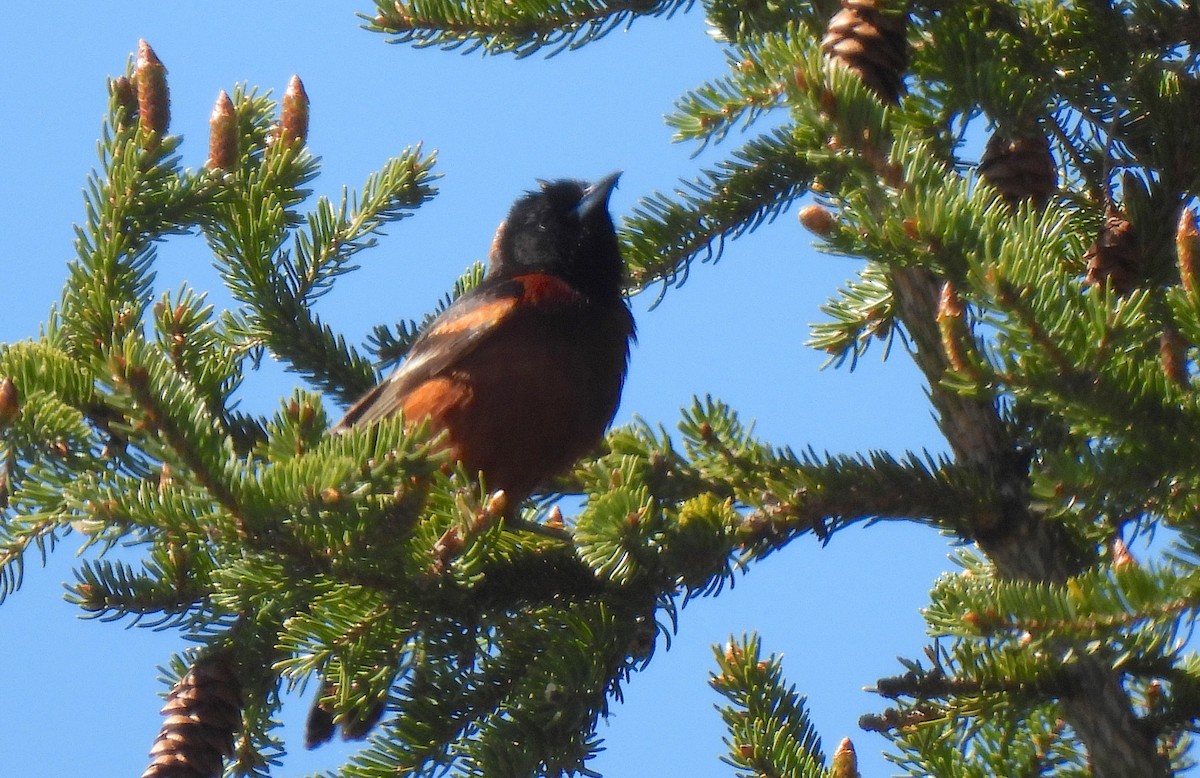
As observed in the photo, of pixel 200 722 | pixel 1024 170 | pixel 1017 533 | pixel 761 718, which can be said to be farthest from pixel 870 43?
pixel 200 722

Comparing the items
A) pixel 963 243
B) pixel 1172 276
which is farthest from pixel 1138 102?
pixel 963 243

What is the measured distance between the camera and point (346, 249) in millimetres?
3127

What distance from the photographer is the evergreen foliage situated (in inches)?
67.9

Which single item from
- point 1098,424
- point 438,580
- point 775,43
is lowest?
point 1098,424

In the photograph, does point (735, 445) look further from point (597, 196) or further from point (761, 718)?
point (597, 196)

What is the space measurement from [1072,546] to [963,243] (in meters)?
0.93

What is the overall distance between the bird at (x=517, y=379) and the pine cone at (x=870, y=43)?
2.90 feet

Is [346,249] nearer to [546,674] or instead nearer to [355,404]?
[355,404]

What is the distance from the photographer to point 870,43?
102 inches

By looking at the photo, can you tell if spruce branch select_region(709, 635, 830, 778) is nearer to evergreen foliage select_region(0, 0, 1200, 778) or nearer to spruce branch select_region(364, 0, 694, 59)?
evergreen foliage select_region(0, 0, 1200, 778)

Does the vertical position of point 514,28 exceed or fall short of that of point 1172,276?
it exceeds it

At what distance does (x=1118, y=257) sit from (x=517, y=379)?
169cm

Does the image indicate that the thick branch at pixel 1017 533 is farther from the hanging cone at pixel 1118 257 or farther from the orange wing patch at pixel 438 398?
the orange wing patch at pixel 438 398

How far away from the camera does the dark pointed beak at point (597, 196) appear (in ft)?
14.8
